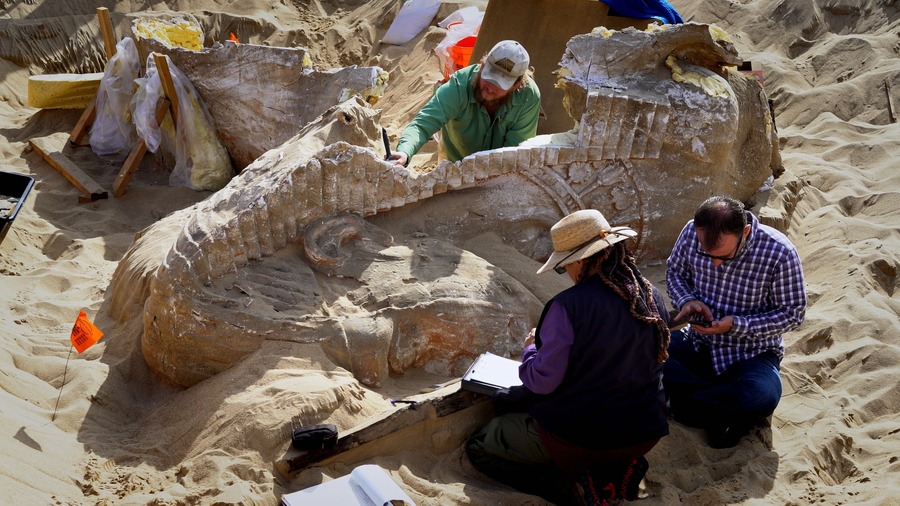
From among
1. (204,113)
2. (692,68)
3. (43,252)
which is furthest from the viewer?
(204,113)

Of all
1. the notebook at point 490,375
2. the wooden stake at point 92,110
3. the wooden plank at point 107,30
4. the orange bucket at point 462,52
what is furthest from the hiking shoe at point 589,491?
the wooden plank at point 107,30

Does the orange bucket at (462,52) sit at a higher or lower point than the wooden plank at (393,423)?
higher

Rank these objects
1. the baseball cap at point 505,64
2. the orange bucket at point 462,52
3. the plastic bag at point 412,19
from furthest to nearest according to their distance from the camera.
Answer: the plastic bag at point 412,19
the orange bucket at point 462,52
the baseball cap at point 505,64

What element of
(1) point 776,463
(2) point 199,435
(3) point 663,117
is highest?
(3) point 663,117

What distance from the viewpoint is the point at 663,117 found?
4.79 metres

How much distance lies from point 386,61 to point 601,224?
6.89m

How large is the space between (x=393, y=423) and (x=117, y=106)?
5.39 m

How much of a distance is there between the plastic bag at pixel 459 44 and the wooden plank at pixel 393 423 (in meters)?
4.46

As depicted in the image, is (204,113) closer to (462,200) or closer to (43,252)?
(43,252)

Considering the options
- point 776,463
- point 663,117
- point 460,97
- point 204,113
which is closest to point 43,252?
point 204,113

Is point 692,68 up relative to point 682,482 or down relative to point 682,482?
up

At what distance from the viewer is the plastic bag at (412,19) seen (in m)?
9.66

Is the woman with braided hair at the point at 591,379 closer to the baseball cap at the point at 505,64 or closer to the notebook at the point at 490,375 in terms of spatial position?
the notebook at the point at 490,375

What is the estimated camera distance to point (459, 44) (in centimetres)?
791
